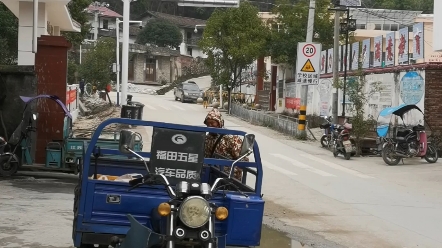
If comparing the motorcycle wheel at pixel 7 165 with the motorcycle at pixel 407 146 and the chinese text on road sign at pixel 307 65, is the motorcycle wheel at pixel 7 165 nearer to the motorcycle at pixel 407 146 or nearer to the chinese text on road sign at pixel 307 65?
the motorcycle at pixel 407 146

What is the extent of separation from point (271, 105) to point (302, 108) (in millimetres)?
20041

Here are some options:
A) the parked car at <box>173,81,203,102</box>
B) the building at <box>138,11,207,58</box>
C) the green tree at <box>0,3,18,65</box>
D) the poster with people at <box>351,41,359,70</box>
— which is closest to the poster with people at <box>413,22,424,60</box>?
the poster with people at <box>351,41,359,70</box>

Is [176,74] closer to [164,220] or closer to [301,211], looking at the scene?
[301,211]

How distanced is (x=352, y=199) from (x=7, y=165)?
671 cm

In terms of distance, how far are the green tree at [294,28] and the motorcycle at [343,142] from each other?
19.5 metres

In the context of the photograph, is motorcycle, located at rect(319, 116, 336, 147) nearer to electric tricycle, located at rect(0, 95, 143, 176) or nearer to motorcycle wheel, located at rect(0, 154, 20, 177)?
electric tricycle, located at rect(0, 95, 143, 176)

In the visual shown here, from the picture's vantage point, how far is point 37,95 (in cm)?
1553

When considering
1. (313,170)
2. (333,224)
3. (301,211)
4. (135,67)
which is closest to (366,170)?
(313,170)

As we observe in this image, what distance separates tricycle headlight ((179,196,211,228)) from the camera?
5496mm

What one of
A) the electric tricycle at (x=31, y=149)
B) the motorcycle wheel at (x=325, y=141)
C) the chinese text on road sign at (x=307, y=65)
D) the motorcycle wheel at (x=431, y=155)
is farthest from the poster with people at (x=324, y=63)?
the electric tricycle at (x=31, y=149)

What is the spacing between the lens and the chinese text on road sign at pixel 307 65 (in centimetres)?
2783

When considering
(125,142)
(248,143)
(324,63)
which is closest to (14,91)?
(125,142)

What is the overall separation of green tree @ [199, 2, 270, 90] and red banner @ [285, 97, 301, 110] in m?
3.94

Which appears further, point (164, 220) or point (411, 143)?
point (411, 143)
